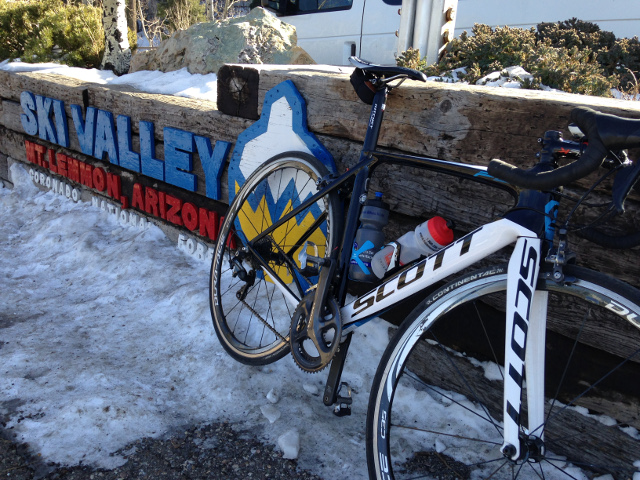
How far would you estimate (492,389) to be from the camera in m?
2.26

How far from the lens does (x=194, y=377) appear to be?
8.47 ft

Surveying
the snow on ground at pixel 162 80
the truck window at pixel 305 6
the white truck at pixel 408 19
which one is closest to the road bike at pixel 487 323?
the snow on ground at pixel 162 80

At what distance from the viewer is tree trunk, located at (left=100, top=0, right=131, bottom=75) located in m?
7.47

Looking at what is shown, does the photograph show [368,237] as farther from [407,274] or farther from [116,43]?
[116,43]

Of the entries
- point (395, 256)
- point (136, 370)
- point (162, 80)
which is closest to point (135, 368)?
point (136, 370)

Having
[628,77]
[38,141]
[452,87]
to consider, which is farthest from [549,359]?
[38,141]

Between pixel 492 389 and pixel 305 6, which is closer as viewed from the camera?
pixel 492 389

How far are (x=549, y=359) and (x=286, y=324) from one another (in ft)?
4.49

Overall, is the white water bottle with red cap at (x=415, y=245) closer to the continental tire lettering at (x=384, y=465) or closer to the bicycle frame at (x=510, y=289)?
the bicycle frame at (x=510, y=289)

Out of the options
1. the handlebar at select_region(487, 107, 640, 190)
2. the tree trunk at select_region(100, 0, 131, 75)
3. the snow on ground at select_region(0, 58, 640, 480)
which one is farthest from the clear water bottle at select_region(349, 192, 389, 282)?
the tree trunk at select_region(100, 0, 131, 75)

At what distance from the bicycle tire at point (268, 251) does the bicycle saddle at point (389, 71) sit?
51 centimetres

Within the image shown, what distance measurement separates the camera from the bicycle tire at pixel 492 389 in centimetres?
159

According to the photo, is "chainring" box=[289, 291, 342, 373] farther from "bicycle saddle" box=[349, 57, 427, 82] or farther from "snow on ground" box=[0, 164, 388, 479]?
"bicycle saddle" box=[349, 57, 427, 82]

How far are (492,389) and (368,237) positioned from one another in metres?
0.88
